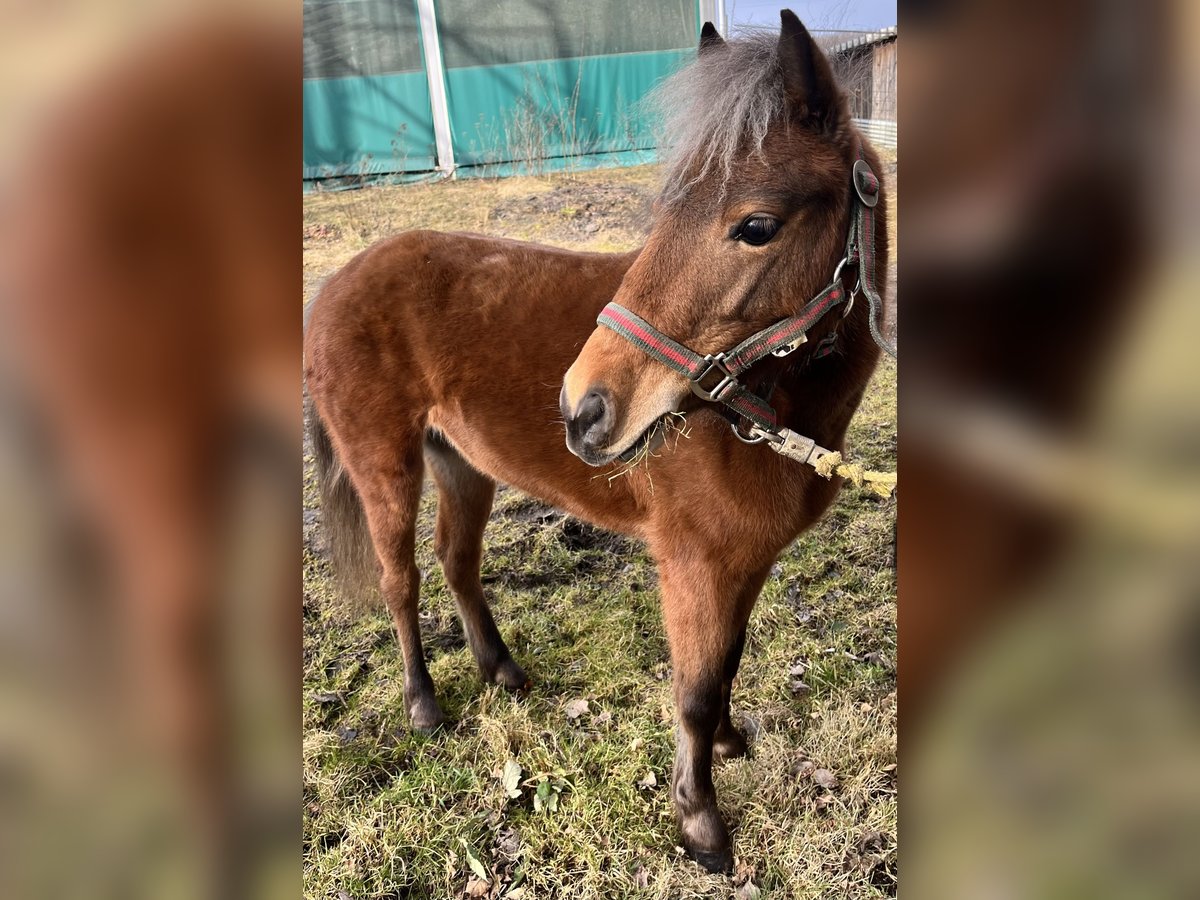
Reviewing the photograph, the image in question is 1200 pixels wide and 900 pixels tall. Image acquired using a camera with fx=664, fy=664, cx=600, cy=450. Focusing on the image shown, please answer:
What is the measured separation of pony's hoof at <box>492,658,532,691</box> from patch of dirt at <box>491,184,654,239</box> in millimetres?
2632

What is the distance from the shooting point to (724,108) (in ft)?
4.11

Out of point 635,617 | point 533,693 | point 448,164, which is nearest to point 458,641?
point 533,693

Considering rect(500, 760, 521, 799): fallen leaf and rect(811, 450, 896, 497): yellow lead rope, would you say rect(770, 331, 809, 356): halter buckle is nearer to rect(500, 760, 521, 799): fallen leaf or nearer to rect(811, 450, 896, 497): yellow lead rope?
rect(811, 450, 896, 497): yellow lead rope

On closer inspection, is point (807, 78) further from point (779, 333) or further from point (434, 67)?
point (434, 67)

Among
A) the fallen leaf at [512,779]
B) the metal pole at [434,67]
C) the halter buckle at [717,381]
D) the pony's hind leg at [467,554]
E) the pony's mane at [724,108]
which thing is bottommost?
the fallen leaf at [512,779]

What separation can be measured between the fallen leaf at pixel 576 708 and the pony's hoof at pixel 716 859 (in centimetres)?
63

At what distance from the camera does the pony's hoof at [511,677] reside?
2.56m

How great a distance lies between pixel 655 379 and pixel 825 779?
153 cm

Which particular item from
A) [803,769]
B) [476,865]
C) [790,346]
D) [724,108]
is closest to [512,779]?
[476,865]

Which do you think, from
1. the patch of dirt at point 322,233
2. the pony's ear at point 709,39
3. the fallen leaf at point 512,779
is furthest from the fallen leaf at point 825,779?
the patch of dirt at point 322,233

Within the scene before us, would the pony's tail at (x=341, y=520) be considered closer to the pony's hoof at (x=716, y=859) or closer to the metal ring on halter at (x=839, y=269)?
the pony's hoof at (x=716, y=859)

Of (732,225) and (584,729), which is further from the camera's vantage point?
(584,729)
